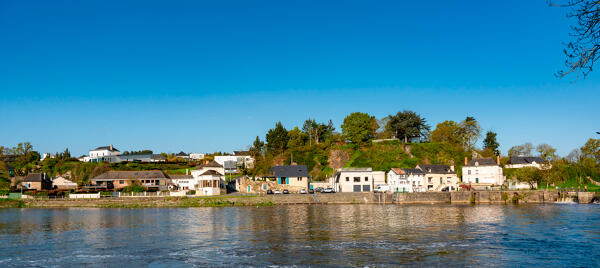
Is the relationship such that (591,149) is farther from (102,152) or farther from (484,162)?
(102,152)

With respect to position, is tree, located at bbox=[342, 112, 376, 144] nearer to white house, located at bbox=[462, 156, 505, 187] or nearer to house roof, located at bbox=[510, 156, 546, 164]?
white house, located at bbox=[462, 156, 505, 187]

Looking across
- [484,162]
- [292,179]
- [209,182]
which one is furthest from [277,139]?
[484,162]

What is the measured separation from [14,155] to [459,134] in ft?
415

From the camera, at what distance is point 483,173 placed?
298 feet

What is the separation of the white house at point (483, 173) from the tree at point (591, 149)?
92.5ft

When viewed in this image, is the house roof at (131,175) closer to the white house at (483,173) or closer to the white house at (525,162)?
the white house at (483,173)

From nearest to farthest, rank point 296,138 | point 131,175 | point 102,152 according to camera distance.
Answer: point 131,175 → point 296,138 → point 102,152

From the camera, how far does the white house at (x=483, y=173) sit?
3529 inches

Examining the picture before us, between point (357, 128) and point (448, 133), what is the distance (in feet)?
80.8

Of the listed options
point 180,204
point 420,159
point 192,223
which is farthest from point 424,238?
point 420,159

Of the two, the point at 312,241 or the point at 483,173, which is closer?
the point at 312,241

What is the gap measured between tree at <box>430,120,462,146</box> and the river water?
2778 inches

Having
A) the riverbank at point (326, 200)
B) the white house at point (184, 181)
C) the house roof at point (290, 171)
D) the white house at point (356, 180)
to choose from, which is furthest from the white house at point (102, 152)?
the white house at point (356, 180)

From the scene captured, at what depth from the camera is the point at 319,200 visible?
250 ft
